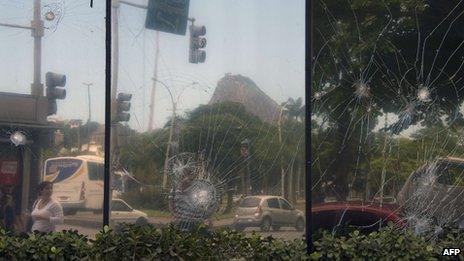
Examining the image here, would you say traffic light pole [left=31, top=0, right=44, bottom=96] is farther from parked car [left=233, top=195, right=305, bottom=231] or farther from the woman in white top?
parked car [left=233, top=195, right=305, bottom=231]

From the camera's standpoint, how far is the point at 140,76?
32.0ft

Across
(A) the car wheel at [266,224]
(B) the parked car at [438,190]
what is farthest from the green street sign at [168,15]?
(B) the parked car at [438,190]

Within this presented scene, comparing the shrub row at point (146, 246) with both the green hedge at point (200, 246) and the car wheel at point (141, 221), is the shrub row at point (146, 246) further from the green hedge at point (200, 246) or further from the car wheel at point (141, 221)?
the car wheel at point (141, 221)

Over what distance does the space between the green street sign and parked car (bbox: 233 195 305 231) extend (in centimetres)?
232

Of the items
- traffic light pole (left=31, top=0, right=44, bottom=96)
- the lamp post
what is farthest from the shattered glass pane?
traffic light pole (left=31, top=0, right=44, bottom=96)

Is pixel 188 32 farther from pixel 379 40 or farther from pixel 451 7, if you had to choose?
pixel 451 7

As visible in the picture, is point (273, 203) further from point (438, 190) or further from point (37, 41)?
point (37, 41)

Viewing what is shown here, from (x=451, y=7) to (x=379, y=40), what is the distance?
1.06 metres

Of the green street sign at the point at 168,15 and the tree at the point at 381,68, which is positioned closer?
the green street sign at the point at 168,15

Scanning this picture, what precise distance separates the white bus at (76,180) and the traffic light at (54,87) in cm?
73

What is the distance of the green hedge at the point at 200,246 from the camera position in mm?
8906

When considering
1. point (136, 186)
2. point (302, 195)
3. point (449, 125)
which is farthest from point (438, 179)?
point (136, 186)

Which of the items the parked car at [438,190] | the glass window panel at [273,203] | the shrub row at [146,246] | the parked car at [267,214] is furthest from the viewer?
the parked car at [438,190]

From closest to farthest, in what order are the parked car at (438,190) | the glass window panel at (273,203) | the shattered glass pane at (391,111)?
1. the glass window panel at (273,203)
2. the shattered glass pane at (391,111)
3. the parked car at (438,190)
